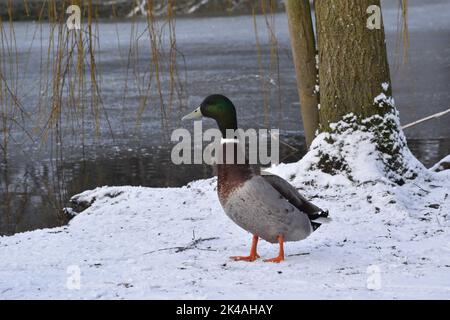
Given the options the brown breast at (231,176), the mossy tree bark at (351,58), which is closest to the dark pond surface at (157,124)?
the mossy tree bark at (351,58)

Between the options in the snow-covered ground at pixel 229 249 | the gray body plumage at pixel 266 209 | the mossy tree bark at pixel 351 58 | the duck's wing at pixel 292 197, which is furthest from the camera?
the mossy tree bark at pixel 351 58

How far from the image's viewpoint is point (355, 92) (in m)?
5.14

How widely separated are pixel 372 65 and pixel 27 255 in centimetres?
253

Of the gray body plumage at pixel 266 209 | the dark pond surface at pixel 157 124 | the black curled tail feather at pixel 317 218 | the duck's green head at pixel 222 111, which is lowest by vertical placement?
the dark pond surface at pixel 157 124

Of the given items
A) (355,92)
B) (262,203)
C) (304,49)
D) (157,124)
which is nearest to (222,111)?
(262,203)

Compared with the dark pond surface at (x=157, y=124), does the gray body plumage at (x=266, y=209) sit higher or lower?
higher

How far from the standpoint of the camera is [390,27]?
16.4m

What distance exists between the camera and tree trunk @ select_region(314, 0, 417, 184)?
5.09 m

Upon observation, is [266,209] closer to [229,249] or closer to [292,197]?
[292,197]

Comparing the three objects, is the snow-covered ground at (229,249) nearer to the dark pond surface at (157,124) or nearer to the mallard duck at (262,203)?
the mallard duck at (262,203)

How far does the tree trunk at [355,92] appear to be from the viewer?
16.7 ft

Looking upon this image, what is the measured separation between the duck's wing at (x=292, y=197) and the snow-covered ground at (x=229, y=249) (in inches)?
9.4

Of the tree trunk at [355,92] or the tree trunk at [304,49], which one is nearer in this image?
the tree trunk at [355,92]
